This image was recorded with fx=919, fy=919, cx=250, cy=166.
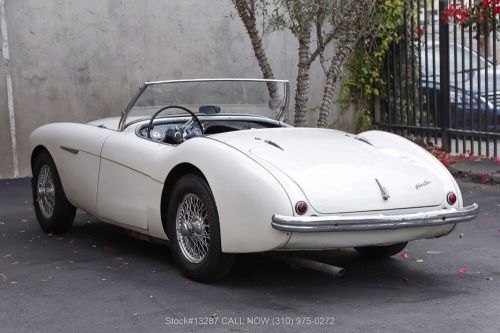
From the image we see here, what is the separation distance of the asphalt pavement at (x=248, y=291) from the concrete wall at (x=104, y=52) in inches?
156

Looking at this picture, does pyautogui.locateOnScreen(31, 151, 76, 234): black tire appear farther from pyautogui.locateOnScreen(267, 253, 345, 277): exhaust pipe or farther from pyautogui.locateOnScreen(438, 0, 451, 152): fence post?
pyautogui.locateOnScreen(438, 0, 451, 152): fence post

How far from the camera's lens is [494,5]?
10.2 meters

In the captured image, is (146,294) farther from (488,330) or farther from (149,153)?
(488,330)

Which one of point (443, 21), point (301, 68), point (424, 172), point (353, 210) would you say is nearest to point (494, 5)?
point (443, 21)

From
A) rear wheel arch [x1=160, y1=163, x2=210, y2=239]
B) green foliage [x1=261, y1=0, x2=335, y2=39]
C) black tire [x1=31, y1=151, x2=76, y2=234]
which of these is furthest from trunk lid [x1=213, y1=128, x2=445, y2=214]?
green foliage [x1=261, y1=0, x2=335, y2=39]

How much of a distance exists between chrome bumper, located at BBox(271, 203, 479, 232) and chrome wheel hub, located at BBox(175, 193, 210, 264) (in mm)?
703

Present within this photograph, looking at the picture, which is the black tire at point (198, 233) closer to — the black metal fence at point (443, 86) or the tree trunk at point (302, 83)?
the tree trunk at point (302, 83)

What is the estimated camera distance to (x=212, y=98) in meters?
7.02

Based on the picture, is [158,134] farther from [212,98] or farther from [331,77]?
[331,77]

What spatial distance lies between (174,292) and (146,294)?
0.55 ft

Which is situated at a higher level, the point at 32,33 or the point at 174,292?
the point at 32,33

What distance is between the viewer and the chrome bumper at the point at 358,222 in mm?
5094

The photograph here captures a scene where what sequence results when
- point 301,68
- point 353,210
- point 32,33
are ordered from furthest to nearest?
point 32,33
point 301,68
point 353,210

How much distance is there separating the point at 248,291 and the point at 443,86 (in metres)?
6.78
